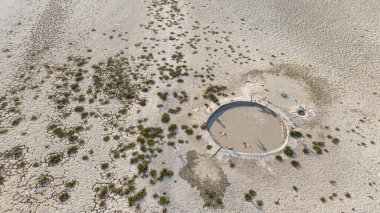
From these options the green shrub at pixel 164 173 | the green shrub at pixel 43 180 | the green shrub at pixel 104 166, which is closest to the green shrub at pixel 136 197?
the green shrub at pixel 164 173

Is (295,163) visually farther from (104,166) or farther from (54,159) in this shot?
(54,159)

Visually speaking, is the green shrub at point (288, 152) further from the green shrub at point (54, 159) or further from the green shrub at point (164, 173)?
the green shrub at point (54, 159)

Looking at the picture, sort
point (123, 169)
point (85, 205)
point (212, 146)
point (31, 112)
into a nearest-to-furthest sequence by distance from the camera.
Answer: point (85, 205), point (123, 169), point (212, 146), point (31, 112)

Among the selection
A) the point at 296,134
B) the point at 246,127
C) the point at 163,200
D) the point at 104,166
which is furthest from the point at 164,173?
the point at 296,134

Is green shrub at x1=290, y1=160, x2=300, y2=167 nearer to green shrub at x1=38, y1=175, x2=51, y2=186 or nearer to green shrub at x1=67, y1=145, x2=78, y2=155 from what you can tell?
green shrub at x1=67, y1=145, x2=78, y2=155

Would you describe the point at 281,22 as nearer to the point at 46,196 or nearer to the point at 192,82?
the point at 192,82

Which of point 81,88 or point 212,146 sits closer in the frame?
point 212,146

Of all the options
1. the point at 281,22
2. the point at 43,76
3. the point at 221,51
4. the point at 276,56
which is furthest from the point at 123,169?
the point at 281,22

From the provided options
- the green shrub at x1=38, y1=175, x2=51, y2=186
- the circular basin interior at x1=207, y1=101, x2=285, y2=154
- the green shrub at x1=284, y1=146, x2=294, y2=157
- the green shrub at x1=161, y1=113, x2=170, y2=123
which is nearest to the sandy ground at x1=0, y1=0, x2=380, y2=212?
the green shrub at x1=38, y1=175, x2=51, y2=186
